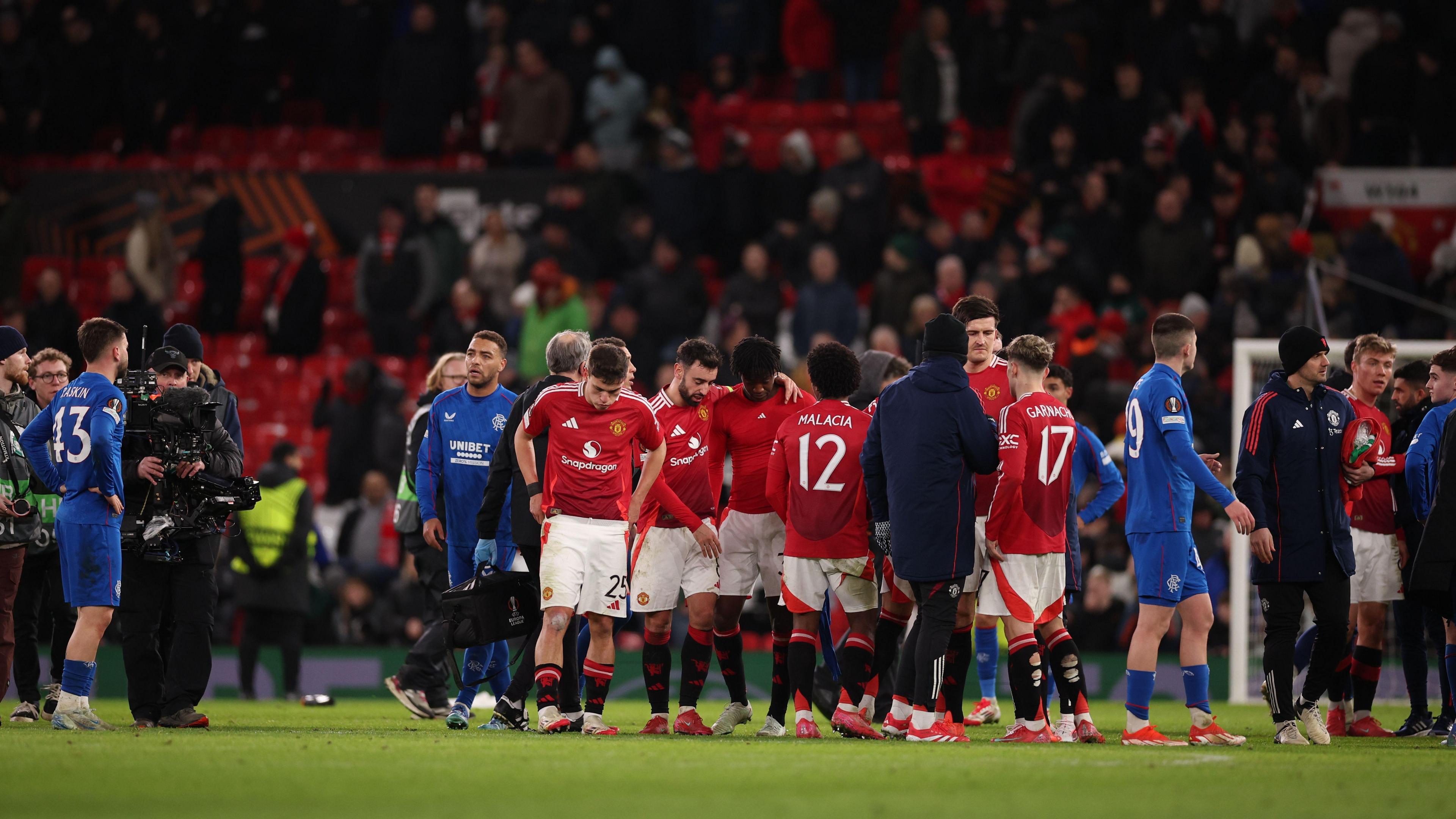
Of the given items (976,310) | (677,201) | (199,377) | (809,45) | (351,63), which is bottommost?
(199,377)

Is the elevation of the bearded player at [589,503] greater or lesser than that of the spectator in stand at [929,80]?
lesser

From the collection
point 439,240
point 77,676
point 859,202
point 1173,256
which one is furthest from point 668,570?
point 439,240

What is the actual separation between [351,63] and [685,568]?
1670cm

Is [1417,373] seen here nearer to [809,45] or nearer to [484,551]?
[484,551]

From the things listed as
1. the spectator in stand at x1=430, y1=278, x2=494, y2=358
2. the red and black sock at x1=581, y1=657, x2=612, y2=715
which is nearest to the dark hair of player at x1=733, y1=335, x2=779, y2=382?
the red and black sock at x1=581, y1=657, x2=612, y2=715

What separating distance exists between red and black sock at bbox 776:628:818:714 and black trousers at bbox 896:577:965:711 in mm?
710

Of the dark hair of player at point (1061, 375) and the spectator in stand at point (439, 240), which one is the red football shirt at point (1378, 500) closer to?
the dark hair of player at point (1061, 375)

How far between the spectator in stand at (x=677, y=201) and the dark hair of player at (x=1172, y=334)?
12372mm

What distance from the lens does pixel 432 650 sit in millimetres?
11922

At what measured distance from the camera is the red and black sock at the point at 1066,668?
31.8 feet

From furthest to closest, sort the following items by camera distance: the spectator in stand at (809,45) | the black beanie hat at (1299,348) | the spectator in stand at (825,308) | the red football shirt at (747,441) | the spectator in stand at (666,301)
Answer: the spectator in stand at (809,45) < the spectator in stand at (666,301) < the spectator in stand at (825,308) < the red football shirt at (747,441) < the black beanie hat at (1299,348)

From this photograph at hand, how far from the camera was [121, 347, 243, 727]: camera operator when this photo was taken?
10.2 m

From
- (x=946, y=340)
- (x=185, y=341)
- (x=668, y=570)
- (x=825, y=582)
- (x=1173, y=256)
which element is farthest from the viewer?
(x=1173, y=256)

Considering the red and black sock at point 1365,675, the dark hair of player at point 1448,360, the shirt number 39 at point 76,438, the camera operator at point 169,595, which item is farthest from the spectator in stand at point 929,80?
the shirt number 39 at point 76,438
